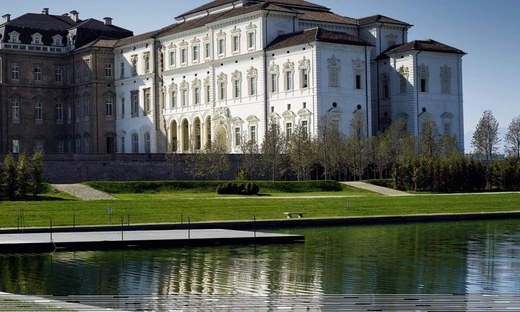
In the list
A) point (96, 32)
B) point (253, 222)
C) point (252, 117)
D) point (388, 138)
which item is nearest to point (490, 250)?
point (253, 222)

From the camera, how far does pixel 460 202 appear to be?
53.8m

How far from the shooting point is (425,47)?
82.6 meters

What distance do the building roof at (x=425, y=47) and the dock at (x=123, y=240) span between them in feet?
161

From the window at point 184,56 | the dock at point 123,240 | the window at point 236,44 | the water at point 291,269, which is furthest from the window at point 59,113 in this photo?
the water at point 291,269

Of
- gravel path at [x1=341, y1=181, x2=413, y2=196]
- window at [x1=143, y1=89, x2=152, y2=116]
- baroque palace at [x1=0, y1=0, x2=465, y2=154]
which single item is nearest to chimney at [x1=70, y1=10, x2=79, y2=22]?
baroque palace at [x1=0, y1=0, x2=465, y2=154]

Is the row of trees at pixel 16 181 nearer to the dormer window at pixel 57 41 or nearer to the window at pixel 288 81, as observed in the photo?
the window at pixel 288 81

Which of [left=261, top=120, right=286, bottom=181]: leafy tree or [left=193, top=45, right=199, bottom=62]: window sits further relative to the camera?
[left=193, top=45, right=199, bottom=62]: window

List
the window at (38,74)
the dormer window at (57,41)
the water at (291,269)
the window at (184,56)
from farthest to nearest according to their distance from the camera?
the dormer window at (57,41) < the window at (38,74) < the window at (184,56) < the water at (291,269)

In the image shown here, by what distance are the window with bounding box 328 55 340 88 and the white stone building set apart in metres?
0.08

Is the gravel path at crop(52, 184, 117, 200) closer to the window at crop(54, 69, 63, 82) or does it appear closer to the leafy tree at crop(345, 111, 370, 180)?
the leafy tree at crop(345, 111, 370, 180)

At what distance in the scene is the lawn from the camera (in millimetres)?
43438

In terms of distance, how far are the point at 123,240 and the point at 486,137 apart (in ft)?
196

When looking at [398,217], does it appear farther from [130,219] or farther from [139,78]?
[139,78]

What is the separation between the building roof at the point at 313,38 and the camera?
77562 millimetres
